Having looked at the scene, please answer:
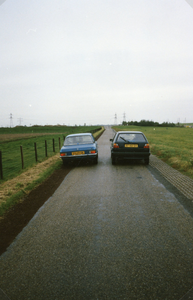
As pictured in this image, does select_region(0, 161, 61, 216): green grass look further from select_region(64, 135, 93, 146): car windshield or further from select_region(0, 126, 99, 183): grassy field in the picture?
select_region(64, 135, 93, 146): car windshield

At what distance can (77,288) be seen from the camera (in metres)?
2.46

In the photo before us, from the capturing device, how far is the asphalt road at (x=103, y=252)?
8.05ft

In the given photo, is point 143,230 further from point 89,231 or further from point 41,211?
point 41,211

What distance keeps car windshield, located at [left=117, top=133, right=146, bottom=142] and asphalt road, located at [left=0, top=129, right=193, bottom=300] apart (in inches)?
197

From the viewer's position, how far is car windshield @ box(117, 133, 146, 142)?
10264 millimetres

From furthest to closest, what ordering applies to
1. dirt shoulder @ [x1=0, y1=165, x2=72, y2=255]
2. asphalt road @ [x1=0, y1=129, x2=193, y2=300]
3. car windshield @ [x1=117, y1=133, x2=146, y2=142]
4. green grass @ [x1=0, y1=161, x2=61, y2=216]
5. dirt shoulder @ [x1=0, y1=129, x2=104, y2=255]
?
car windshield @ [x1=117, y1=133, x2=146, y2=142]
green grass @ [x1=0, y1=161, x2=61, y2=216]
dirt shoulder @ [x1=0, y1=129, x2=104, y2=255]
dirt shoulder @ [x1=0, y1=165, x2=72, y2=255]
asphalt road @ [x1=0, y1=129, x2=193, y2=300]

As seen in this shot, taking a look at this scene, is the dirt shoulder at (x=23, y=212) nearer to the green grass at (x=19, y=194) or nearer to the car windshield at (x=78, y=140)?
the green grass at (x=19, y=194)

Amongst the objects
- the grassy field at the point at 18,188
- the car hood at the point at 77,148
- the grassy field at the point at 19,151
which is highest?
the car hood at the point at 77,148

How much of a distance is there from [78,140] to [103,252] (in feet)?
27.1

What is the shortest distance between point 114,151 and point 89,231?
259 inches

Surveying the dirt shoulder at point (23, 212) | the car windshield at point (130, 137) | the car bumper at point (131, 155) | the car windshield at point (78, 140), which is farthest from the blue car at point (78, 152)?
the dirt shoulder at point (23, 212)

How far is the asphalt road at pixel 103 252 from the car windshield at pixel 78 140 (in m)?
5.64

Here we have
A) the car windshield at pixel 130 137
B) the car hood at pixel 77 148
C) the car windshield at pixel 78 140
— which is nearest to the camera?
the car hood at pixel 77 148

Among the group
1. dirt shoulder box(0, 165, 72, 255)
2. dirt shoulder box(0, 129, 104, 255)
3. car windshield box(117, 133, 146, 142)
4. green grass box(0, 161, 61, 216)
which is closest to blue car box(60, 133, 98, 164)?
dirt shoulder box(0, 129, 104, 255)
